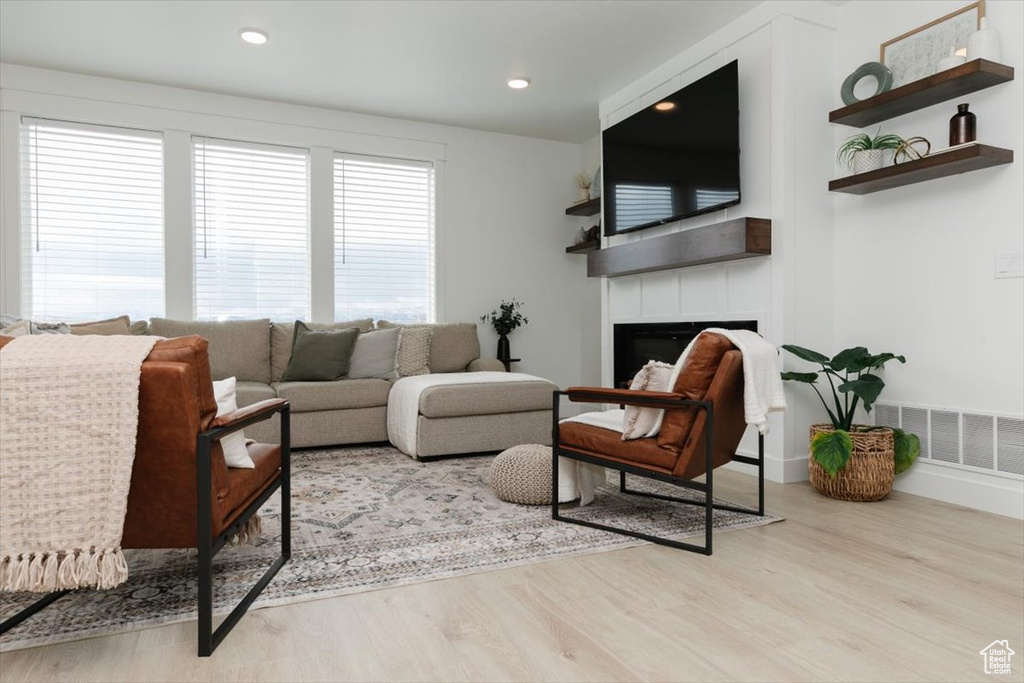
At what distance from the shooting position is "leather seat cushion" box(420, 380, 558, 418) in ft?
13.2

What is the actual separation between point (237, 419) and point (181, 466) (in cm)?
20

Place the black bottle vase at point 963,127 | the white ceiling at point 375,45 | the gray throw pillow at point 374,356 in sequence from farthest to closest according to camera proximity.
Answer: the gray throw pillow at point 374,356, the white ceiling at point 375,45, the black bottle vase at point 963,127

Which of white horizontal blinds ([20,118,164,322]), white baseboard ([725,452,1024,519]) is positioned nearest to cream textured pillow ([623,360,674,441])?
white baseboard ([725,452,1024,519])

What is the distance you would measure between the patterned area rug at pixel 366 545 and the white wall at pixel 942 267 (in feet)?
3.86

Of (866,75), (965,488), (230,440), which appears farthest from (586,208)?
(230,440)

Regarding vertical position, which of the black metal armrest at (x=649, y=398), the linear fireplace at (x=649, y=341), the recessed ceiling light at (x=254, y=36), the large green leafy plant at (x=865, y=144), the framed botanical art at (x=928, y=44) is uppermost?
the recessed ceiling light at (x=254, y=36)

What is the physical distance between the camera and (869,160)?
324cm

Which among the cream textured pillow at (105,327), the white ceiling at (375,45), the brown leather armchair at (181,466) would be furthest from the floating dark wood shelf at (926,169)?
the cream textured pillow at (105,327)

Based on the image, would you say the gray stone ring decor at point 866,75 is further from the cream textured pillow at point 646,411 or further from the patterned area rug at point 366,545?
the patterned area rug at point 366,545

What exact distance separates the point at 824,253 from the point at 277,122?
4206mm

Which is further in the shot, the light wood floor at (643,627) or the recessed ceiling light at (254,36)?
the recessed ceiling light at (254,36)

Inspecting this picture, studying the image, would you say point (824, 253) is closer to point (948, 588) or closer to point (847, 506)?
point (847, 506)

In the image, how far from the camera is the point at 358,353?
4.81 m

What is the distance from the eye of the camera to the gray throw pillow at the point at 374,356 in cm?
477
